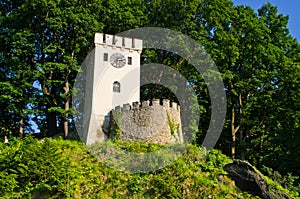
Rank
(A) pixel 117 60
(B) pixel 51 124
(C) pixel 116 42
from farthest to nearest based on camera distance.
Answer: (B) pixel 51 124 → (C) pixel 116 42 → (A) pixel 117 60

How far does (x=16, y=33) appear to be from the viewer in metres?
23.8

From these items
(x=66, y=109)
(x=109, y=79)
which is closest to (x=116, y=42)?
(x=109, y=79)

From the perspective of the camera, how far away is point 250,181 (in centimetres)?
1798

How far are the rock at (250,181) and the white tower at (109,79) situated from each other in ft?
22.1

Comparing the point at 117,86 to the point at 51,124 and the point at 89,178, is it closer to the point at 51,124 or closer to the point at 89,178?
the point at 51,124

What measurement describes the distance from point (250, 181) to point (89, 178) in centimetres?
646

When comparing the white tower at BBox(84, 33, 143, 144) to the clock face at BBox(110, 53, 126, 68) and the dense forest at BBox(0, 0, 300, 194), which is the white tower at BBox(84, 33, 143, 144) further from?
the dense forest at BBox(0, 0, 300, 194)

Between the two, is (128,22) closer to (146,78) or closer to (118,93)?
(146,78)

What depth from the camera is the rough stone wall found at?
20.6 metres

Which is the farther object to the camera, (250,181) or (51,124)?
Result: (51,124)

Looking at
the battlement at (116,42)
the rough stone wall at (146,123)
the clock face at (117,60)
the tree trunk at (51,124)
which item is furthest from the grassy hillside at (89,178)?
the tree trunk at (51,124)

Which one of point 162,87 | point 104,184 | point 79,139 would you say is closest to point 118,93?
point 79,139

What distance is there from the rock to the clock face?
8.16m

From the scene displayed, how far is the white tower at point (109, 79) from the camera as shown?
872 inches
